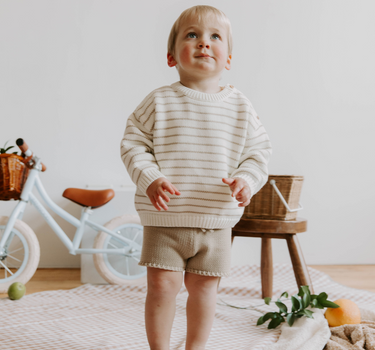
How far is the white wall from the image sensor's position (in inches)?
82.9

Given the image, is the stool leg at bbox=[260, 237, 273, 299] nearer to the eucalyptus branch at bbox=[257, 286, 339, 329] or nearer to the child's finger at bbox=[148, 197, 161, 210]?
the eucalyptus branch at bbox=[257, 286, 339, 329]

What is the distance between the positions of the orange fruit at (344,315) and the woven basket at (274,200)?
1.19ft

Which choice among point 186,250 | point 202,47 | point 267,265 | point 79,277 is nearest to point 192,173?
point 186,250

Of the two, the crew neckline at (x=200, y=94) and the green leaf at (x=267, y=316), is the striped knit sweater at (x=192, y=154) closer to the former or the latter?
the crew neckline at (x=200, y=94)

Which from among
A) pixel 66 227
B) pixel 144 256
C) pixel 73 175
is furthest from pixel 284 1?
pixel 144 256

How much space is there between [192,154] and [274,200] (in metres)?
0.68

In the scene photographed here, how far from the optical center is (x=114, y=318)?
134cm

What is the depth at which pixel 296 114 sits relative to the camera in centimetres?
224

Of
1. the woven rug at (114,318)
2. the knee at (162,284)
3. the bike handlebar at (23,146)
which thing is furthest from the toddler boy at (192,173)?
the bike handlebar at (23,146)

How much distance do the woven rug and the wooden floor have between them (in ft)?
0.36

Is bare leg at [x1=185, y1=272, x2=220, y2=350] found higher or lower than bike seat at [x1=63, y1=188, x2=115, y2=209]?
lower

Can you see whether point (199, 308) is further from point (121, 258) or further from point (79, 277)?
point (79, 277)

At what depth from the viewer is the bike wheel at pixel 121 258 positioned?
5.92ft

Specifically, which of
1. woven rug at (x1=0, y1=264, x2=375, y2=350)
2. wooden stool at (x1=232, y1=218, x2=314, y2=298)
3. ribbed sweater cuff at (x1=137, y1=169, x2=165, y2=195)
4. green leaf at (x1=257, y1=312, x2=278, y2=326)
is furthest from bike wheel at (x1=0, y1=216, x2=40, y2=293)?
ribbed sweater cuff at (x1=137, y1=169, x2=165, y2=195)
